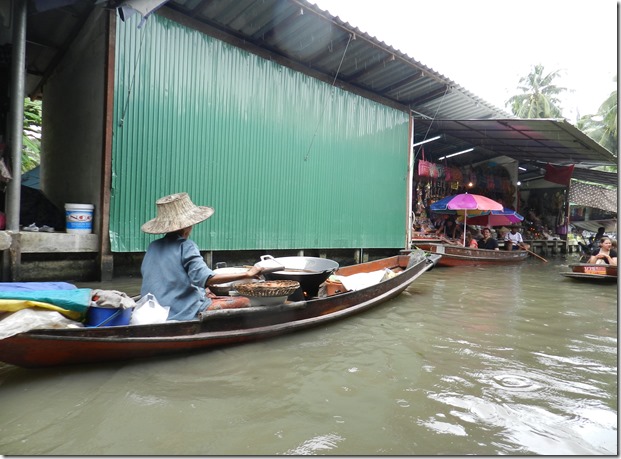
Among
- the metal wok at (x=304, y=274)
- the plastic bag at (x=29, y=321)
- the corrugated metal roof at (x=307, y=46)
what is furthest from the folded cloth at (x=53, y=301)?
the corrugated metal roof at (x=307, y=46)

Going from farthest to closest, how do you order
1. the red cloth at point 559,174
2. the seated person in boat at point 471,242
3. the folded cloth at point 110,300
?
1. the red cloth at point 559,174
2. the seated person in boat at point 471,242
3. the folded cloth at point 110,300

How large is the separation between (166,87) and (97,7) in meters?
1.57

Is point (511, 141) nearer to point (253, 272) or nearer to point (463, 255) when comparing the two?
point (463, 255)

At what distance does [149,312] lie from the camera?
3.31 m

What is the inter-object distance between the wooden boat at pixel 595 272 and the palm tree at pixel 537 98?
71.2 ft

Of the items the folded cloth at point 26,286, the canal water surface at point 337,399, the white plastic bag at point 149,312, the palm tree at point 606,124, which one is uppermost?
the palm tree at point 606,124

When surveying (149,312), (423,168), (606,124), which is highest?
(606,124)

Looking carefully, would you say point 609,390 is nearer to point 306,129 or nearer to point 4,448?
point 4,448

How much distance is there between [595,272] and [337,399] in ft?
30.7

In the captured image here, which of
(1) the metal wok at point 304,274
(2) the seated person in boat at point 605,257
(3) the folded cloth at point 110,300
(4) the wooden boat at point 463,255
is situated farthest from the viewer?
(4) the wooden boat at point 463,255

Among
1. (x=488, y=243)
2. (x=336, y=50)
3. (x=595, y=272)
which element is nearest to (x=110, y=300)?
(x=336, y=50)

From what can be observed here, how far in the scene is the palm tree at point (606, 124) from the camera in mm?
22641

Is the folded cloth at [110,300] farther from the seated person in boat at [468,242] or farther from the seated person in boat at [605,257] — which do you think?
the seated person in boat at [468,242]

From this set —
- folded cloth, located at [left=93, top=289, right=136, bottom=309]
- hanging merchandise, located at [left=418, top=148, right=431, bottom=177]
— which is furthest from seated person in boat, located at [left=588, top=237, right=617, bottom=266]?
folded cloth, located at [left=93, top=289, right=136, bottom=309]
